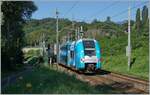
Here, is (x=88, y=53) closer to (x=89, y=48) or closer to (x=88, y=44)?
(x=89, y=48)

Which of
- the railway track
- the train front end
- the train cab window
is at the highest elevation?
the train cab window

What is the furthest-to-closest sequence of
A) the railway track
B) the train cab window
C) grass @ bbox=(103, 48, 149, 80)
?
grass @ bbox=(103, 48, 149, 80)
the train cab window
the railway track

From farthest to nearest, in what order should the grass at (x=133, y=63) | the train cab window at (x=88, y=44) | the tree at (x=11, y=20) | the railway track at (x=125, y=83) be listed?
the grass at (x=133, y=63), the tree at (x=11, y=20), the train cab window at (x=88, y=44), the railway track at (x=125, y=83)

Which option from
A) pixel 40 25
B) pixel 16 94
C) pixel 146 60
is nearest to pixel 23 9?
pixel 146 60

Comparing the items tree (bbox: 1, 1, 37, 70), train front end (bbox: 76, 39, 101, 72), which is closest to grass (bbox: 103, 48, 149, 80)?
train front end (bbox: 76, 39, 101, 72)

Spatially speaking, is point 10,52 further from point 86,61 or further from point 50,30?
point 50,30

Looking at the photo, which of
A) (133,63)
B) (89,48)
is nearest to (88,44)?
(89,48)

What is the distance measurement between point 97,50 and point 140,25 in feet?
175

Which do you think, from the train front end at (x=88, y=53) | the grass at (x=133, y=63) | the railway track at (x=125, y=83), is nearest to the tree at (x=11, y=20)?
the train front end at (x=88, y=53)

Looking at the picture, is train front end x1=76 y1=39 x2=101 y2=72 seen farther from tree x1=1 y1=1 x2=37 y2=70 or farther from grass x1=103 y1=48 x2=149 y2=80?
tree x1=1 y1=1 x2=37 y2=70

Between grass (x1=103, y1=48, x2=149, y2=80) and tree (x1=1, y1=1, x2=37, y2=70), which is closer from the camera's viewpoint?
tree (x1=1, y1=1, x2=37, y2=70)

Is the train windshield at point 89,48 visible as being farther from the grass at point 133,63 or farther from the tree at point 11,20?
the tree at point 11,20

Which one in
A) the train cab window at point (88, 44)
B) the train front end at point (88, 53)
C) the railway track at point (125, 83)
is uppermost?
the train cab window at point (88, 44)

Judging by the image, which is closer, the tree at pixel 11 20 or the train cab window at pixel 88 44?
the train cab window at pixel 88 44
